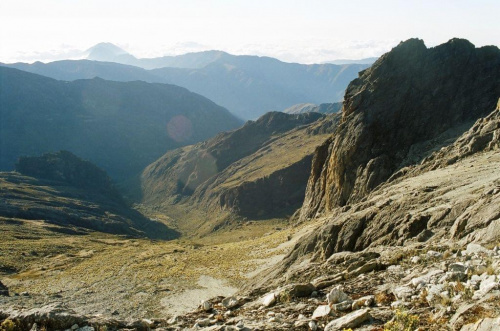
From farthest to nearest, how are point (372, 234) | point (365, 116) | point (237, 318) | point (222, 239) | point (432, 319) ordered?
point (222, 239), point (365, 116), point (372, 234), point (237, 318), point (432, 319)

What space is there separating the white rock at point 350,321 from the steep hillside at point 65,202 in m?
106

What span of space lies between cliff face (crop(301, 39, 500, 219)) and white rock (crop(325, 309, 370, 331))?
43099 mm

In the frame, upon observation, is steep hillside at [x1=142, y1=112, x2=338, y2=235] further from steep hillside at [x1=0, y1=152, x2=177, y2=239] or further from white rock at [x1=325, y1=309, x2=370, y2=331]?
white rock at [x1=325, y1=309, x2=370, y2=331]

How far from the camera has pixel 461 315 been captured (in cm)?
809

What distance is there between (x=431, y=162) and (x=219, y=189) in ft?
401

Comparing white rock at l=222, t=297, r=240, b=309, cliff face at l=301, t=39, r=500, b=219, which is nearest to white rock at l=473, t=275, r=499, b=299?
white rock at l=222, t=297, r=240, b=309

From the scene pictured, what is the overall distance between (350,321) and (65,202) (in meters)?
149

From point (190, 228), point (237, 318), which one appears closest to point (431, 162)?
point (237, 318)

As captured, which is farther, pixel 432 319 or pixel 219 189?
pixel 219 189

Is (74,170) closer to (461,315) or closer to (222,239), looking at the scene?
(222,239)

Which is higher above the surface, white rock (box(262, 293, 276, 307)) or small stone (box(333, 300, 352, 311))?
small stone (box(333, 300, 352, 311))

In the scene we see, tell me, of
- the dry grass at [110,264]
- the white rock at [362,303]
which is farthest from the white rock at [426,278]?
the dry grass at [110,264]

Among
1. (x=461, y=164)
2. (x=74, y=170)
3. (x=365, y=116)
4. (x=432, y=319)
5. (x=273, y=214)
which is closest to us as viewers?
(x=432, y=319)

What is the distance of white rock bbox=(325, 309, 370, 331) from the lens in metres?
9.49
